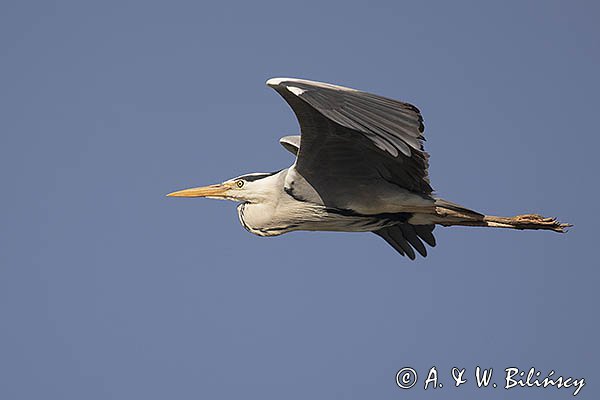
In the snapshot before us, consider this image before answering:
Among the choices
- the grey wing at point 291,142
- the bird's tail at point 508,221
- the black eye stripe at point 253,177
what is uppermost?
the grey wing at point 291,142

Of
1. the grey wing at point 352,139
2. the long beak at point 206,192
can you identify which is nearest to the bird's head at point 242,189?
the long beak at point 206,192

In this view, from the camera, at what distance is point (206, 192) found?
954 cm

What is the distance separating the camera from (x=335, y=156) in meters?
8.12

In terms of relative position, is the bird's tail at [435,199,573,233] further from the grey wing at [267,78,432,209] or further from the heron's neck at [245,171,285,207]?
the heron's neck at [245,171,285,207]

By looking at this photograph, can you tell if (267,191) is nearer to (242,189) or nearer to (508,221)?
(242,189)

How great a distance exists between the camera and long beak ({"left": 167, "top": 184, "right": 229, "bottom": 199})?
9375mm

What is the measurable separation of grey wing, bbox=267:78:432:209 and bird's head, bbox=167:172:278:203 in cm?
56

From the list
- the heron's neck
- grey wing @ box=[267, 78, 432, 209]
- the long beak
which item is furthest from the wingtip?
the long beak

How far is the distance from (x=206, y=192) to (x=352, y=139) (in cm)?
199

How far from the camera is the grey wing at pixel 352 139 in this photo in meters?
7.00

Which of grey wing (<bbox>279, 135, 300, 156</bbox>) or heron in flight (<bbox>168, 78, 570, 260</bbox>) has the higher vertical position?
grey wing (<bbox>279, 135, 300, 156</bbox>)

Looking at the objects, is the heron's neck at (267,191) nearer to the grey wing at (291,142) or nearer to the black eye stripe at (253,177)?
the black eye stripe at (253,177)

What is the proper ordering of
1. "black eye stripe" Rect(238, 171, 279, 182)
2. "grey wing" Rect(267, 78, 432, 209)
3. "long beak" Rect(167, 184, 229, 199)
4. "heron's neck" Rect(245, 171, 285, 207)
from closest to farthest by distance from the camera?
"grey wing" Rect(267, 78, 432, 209)
"heron's neck" Rect(245, 171, 285, 207)
"black eye stripe" Rect(238, 171, 279, 182)
"long beak" Rect(167, 184, 229, 199)

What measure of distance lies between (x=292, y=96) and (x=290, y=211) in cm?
146
